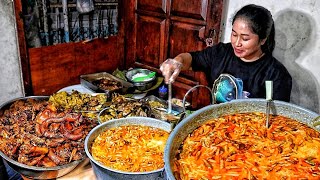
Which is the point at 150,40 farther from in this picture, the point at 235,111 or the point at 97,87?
the point at 235,111

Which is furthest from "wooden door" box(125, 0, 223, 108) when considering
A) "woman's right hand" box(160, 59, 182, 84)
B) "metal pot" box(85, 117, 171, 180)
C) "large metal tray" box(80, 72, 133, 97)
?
"metal pot" box(85, 117, 171, 180)

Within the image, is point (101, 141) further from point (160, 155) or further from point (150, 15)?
point (150, 15)

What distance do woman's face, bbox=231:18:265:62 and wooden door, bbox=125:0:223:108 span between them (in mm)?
1510

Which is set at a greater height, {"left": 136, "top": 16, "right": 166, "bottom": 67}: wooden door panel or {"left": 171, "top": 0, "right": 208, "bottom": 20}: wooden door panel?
{"left": 171, "top": 0, "right": 208, "bottom": 20}: wooden door panel

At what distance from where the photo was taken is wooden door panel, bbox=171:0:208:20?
12.9 feet

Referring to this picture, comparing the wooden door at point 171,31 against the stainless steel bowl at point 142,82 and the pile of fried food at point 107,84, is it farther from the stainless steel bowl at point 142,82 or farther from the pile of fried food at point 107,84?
the pile of fried food at point 107,84

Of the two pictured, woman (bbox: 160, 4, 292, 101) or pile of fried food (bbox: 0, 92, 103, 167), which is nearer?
pile of fried food (bbox: 0, 92, 103, 167)

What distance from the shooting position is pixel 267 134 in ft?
5.23

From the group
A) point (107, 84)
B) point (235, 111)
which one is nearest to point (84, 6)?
point (107, 84)

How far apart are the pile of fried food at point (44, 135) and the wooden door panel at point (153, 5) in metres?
2.58

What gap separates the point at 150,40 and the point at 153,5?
0.59m

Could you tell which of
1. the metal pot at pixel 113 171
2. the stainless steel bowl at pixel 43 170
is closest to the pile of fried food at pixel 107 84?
the metal pot at pixel 113 171

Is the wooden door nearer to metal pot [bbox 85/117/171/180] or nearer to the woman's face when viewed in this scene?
the woman's face

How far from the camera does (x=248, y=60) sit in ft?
8.43
